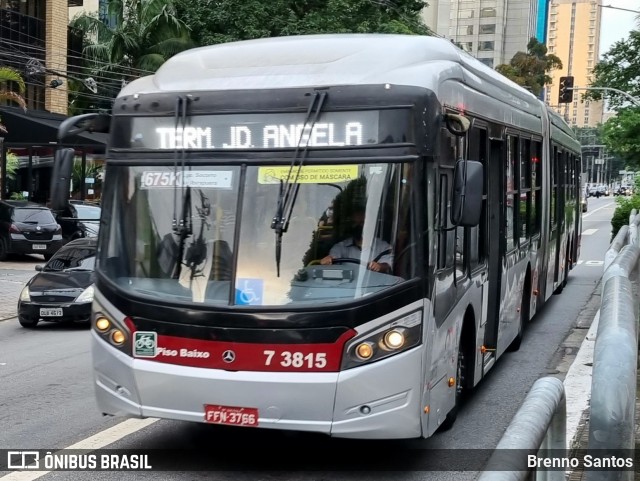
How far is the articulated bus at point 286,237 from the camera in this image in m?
6.16

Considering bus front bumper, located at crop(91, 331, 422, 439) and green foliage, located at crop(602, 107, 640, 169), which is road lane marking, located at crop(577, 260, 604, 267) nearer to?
green foliage, located at crop(602, 107, 640, 169)

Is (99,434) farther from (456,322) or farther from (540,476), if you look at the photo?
(540,476)

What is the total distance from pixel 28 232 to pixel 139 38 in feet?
54.2

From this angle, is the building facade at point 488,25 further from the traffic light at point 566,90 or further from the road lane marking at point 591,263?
the road lane marking at point 591,263

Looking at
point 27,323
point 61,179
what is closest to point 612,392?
point 61,179

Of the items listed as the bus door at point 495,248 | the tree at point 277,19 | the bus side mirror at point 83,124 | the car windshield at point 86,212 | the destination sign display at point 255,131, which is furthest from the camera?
the tree at point 277,19

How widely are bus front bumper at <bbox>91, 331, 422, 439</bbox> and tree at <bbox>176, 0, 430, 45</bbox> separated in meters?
31.3

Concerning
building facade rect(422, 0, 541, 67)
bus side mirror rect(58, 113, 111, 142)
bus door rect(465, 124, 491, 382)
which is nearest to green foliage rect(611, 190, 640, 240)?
bus door rect(465, 124, 491, 382)

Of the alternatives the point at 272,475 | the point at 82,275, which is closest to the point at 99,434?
the point at 272,475

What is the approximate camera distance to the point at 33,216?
86.1 feet

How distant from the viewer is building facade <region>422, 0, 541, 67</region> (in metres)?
132

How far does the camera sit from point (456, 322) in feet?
24.5

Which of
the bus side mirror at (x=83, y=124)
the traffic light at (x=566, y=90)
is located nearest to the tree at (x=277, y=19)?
the traffic light at (x=566, y=90)

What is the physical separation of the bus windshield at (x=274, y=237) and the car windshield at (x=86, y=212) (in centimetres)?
2170
